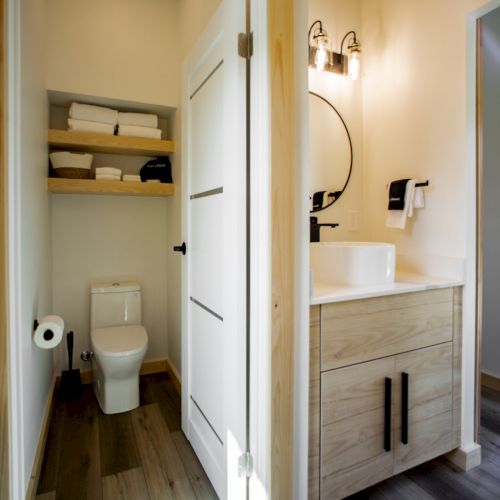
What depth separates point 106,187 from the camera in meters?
2.37

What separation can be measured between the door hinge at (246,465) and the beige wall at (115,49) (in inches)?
86.5

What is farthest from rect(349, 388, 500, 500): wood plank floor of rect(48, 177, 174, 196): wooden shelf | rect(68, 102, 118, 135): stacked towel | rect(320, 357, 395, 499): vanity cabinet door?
rect(68, 102, 118, 135): stacked towel

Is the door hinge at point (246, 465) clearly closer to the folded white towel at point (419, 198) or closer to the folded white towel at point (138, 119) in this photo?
the folded white towel at point (419, 198)

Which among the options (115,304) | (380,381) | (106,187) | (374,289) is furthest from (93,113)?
(380,381)

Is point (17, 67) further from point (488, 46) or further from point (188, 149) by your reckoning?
point (488, 46)

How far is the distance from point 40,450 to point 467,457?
2.03 m

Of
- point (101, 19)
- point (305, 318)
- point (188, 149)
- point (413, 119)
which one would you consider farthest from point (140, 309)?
point (413, 119)

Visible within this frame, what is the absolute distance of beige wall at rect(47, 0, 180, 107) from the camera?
221cm

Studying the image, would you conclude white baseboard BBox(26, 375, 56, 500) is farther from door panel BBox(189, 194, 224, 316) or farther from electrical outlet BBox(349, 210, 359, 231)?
electrical outlet BBox(349, 210, 359, 231)

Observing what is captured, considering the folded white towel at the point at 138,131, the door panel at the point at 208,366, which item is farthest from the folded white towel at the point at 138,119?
the door panel at the point at 208,366

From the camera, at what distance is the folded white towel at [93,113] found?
2.30 m

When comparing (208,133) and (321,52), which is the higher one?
(321,52)

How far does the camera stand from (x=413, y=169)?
1.91 metres

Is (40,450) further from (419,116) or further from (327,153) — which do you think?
(419,116)
